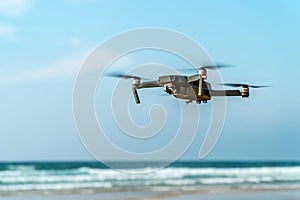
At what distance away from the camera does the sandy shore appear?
31.2 m

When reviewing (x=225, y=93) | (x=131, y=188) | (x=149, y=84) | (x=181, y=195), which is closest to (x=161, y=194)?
(x=181, y=195)

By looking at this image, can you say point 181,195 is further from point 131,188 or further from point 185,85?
point 185,85

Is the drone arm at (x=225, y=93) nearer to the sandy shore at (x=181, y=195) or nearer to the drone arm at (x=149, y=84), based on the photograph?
the drone arm at (x=149, y=84)

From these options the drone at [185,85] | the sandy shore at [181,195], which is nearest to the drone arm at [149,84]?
the drone at [185,85]

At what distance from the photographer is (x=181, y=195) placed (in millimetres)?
33031

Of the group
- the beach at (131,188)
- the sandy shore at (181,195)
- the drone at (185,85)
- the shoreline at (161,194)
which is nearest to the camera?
the drone at (185,85)

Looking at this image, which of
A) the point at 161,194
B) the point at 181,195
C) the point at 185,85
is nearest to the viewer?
the point at 185,85

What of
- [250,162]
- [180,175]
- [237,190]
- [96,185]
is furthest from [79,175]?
[250,162]

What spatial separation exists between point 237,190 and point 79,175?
55.4ft

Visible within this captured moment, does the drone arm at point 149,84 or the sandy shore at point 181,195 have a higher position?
the drone arm at point 149,84

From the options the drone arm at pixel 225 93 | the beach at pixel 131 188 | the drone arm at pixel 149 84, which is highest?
the drone arm at pixel 149 84

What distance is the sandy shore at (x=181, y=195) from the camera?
102ft

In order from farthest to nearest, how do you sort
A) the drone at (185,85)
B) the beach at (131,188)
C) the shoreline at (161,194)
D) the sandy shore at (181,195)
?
the beach at (131,188), the shoreline at (161,194), the sandy shore at (181,195), the drone at (185,85)

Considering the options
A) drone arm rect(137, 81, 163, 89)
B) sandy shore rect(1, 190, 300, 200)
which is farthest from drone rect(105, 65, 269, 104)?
sandy shore rect(1, 190, 300, 200)
